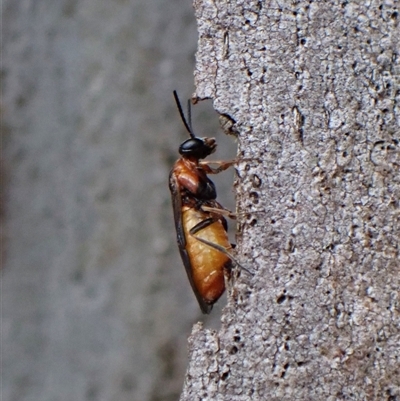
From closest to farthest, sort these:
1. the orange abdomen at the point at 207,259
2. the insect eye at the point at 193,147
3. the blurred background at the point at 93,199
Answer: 1. the orange abdomen at the point at 207,259
2. the insect eye at the point at 193,147
3. the blurred background at the point at 93,199

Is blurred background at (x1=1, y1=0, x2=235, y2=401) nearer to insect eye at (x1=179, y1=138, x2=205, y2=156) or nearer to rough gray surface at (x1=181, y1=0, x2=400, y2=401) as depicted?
insect eye at (x1=179, y1=138, x2=205, y2=156)

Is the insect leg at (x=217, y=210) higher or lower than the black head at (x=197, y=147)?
lower

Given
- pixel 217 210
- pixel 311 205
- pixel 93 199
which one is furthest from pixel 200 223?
pixel 93 199

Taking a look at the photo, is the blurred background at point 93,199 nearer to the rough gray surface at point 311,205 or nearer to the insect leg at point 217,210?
the insect leg at point 217,210

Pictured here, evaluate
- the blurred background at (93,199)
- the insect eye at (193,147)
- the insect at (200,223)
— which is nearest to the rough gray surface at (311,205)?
the insect at (200,223)

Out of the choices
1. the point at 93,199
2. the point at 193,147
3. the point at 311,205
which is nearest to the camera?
the point at 311,205

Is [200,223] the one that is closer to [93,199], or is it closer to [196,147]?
[196,147]
